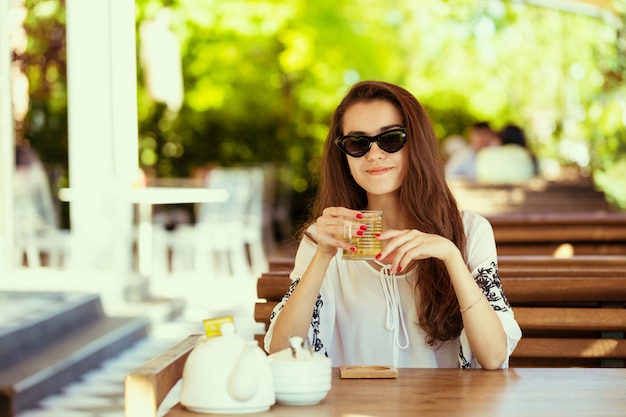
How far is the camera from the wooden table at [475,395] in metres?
1.79

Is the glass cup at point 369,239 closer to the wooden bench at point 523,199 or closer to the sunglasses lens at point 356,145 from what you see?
the sunglasses lens at point 356,145

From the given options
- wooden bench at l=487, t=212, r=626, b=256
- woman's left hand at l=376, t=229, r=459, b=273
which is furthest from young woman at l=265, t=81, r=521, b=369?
wooden bench at l=487, t=212, r=626, b=256

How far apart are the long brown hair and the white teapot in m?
0.83

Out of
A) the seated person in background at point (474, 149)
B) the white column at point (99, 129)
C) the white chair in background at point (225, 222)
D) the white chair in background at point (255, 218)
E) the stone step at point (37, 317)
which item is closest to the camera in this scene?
the stone step at point (37, 317)

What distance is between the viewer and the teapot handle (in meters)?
1.72

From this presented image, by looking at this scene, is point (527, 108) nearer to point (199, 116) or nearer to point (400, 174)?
point (199, 116)

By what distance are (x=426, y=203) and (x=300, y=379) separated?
91cm

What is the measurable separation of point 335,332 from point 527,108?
13.6m

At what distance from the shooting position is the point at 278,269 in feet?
11.1

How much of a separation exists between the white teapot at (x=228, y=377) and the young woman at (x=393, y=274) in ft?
2.17

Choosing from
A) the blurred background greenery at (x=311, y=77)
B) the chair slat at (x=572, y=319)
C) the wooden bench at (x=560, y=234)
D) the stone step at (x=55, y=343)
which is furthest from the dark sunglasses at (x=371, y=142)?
the blurred background greenery at (x=311, y=77)

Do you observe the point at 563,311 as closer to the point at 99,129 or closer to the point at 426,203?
the point at 426,203

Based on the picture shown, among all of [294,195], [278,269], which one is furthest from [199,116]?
[278,269]

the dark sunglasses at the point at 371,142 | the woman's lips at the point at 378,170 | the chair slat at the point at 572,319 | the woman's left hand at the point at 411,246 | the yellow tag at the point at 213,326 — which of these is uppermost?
the dark sunglasses at the point at 371,142
